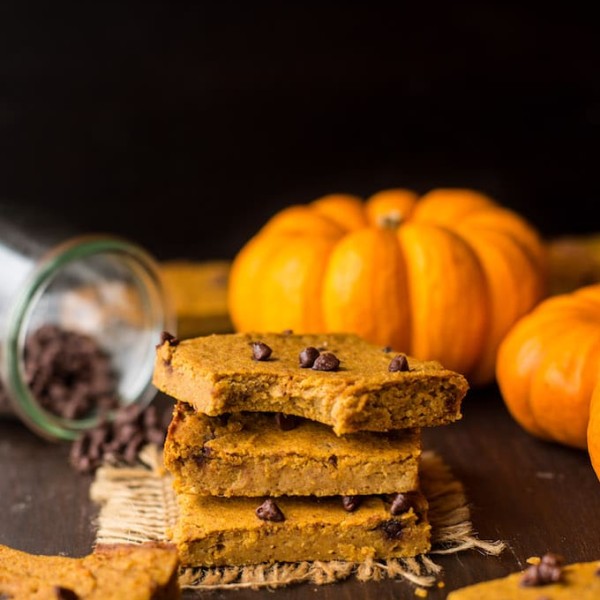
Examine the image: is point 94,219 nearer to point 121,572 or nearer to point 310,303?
point 310,303

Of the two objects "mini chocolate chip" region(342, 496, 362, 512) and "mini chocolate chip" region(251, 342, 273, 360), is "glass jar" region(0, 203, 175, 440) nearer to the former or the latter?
"mini chocolate chip" region(251, 342, 273, 360)

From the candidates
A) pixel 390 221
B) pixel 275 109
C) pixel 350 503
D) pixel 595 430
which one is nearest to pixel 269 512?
pixel 350 503

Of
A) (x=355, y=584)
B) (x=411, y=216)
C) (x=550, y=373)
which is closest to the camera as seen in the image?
(x=355, y=584)

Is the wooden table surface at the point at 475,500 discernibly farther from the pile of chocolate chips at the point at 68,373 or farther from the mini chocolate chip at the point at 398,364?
the mini chocolate chip at the point at 398,364

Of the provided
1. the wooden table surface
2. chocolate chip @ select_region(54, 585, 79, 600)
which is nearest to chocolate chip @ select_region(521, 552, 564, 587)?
the wooden table surface

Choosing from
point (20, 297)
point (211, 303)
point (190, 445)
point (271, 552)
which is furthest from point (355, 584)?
point (211, 303)

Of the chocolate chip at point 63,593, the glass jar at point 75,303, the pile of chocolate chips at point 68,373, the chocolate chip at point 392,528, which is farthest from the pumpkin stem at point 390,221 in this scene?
the chocolate chip at point 63,593
